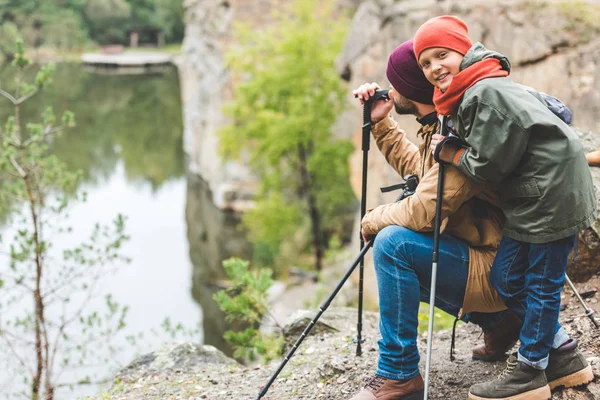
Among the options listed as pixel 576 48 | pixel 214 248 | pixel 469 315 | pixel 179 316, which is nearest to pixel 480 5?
pixel 576 48

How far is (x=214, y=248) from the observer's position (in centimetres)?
2267

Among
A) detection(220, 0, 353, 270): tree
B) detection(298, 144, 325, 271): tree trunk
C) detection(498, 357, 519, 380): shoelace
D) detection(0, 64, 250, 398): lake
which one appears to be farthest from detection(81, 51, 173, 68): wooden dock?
detection(498, 357, 519, 380): shoelace

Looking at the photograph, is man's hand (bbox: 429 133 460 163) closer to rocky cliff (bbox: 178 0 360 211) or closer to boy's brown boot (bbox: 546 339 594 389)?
boy's brown boot (bbox: 546 339 594 389)

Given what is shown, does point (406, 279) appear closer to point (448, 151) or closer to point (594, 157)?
point (448, 151)

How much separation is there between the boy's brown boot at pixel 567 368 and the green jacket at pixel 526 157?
675 mm

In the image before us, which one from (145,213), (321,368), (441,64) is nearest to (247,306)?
(321,368)

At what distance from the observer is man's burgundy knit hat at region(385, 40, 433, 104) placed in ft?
9.96

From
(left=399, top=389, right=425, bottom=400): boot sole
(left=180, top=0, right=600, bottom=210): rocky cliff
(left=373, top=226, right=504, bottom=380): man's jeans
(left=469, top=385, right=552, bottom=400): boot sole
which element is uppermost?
(left=180, top=0, right=600, bottom=210): rocky cliff

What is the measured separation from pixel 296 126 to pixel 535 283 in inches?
609

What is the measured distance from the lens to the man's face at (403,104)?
3.15m

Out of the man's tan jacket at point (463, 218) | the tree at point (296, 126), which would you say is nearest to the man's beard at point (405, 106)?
the man's tan jacket at point (463, 218)

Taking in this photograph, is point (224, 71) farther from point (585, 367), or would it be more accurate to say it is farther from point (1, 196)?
point (585, 367)

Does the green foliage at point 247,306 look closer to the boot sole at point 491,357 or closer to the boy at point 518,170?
the boot sole at point 491,357

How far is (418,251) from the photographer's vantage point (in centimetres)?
287
